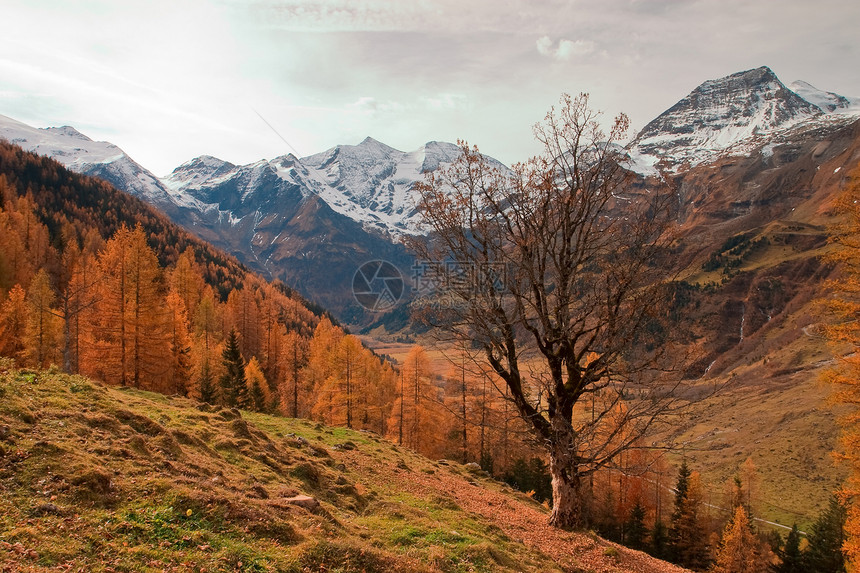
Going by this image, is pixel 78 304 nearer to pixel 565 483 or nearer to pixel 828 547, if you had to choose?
pixel 565 483

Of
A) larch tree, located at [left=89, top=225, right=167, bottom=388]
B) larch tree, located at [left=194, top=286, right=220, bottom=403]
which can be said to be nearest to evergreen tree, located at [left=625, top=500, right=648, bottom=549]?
larch tree, located at [left=194, top=286, right=220, bottom=403]

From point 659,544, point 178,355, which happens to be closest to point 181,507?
point 178,355

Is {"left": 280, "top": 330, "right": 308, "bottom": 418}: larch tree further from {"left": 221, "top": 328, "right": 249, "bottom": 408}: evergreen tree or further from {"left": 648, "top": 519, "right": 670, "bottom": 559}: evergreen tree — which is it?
{"left": 648, "top": 519, "right": 670, "bottom": 559}: evergreen tree

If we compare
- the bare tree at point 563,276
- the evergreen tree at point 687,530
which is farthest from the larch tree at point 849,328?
the evergreen tree at point 687,530

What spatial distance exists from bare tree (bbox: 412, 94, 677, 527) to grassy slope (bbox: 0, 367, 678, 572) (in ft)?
11.4

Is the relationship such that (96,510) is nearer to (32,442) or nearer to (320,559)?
(32,442)

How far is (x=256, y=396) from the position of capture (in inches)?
1666

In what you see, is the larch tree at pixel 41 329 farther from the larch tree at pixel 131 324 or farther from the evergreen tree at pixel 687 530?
the evergreen tree at pixel 687 530

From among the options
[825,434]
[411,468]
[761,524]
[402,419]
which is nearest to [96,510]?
[411,468]

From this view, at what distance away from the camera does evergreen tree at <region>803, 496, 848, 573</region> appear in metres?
39.6

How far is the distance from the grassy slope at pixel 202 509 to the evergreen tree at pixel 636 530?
3695 centimetres

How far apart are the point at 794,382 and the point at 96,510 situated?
18531 cm

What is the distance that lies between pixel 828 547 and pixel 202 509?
56.7 m

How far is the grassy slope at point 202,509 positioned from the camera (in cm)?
708
